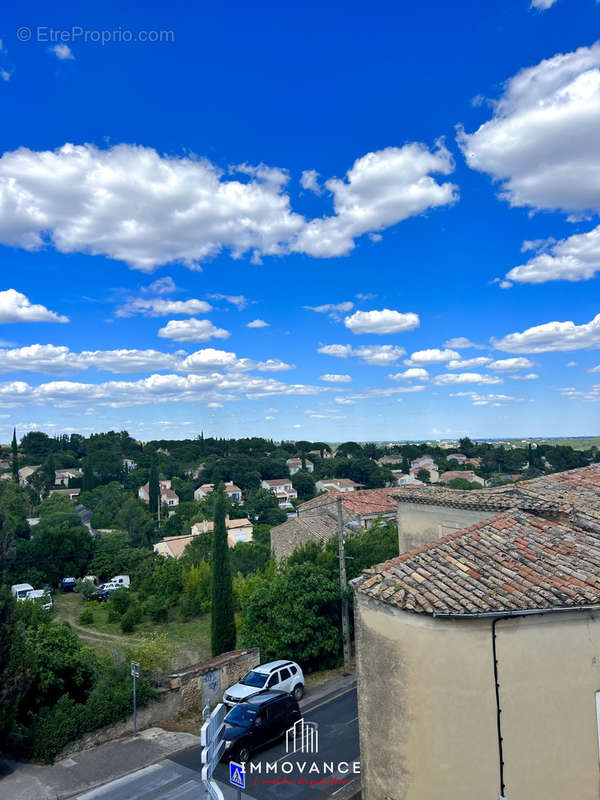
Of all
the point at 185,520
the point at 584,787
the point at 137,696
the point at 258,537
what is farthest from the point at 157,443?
the point at 584,787

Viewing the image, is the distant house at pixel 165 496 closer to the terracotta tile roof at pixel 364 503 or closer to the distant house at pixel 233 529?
the distant house at pixel 233 529

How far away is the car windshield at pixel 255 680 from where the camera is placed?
52.4 ft

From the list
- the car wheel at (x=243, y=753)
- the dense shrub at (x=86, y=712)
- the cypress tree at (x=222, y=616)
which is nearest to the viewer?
the car wheel at (x=243, y=753)

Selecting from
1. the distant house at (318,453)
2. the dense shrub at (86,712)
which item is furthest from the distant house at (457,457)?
the dense shrub at (86,712)

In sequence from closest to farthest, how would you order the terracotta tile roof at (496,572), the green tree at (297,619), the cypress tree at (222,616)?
the terracotta tile roof at (496,572) < the green tree at (297,619) < the cypress tree at (222,616)

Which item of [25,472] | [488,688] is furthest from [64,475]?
→ [488,688]

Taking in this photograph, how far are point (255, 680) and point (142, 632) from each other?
1786cm

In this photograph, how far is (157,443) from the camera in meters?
173

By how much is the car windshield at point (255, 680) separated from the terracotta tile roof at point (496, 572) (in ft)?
30.0

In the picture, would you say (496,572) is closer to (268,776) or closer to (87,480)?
(268,776)

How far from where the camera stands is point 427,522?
15.6 m

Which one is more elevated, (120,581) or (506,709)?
(506,709)

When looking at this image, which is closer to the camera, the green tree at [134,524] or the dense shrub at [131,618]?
the dense shrub at [131,618]

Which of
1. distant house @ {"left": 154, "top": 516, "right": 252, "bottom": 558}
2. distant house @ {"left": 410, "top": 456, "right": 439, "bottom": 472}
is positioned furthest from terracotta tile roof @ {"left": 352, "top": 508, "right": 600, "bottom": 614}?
distant house @ {"left": 410, "top": 456, "right": 439, "bottom": 472}
